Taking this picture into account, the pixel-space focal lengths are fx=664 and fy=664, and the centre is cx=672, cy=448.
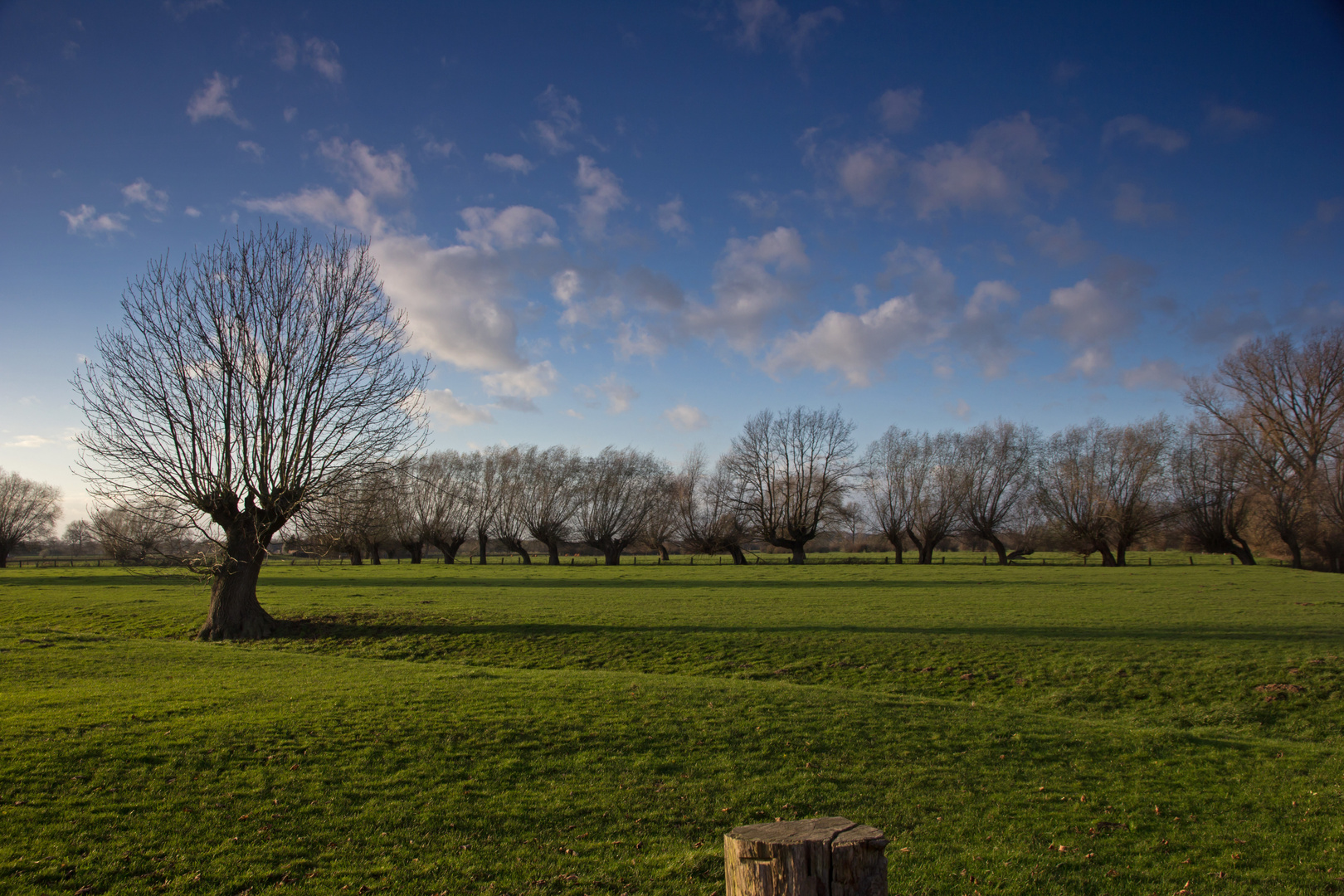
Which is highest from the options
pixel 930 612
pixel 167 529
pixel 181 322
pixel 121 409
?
pixel 181 322

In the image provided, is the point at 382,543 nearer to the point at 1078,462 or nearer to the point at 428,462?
the point at 428,462

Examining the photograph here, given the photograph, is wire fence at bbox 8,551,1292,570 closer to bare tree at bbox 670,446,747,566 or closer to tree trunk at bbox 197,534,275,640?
bare tree at bbox 670,446,747,566

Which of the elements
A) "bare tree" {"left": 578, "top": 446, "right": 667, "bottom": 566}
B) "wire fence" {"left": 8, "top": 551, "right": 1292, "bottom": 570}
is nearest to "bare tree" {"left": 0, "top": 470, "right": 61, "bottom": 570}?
"wire fence" {"left": 8, "top": 551, "right": 1292, "bottom": 570}

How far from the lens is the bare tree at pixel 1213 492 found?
68.2 m

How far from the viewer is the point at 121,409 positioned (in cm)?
2281

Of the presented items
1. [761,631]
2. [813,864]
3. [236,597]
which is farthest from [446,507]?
[813,864]

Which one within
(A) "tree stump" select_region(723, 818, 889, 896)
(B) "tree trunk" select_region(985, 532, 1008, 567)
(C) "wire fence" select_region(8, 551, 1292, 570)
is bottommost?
(C) "wire fence" select_region(8, 551, 1292, 570)

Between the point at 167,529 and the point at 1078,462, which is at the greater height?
the point at 1078,462

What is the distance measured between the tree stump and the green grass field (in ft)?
13.3

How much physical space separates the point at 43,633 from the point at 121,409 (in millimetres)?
7513

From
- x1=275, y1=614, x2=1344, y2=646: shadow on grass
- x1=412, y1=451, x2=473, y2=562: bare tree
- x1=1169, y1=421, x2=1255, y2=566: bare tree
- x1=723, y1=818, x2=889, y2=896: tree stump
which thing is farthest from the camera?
x1=412, y1=451, x2=473, y2=562: bare tree

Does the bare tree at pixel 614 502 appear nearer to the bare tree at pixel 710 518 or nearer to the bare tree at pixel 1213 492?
the bare tree at pixel 710 518

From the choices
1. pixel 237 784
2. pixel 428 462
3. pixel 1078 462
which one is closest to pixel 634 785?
pixel 237 784

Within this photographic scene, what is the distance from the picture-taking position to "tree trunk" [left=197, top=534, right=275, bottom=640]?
2308 cm
